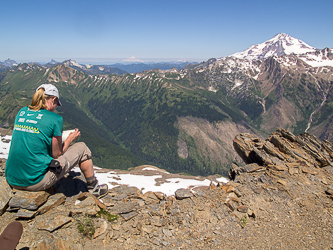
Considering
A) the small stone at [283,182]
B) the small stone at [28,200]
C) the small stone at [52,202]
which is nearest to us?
the small stone at [28,200]

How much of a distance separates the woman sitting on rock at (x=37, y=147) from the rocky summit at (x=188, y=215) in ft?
3.57

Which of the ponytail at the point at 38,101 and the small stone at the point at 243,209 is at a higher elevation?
the ponytail at the point at 38,101

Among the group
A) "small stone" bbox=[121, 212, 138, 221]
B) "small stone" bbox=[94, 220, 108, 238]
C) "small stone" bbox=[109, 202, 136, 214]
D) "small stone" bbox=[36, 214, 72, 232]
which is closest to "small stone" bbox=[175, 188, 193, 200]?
"small stone" bbox=[109, 202, 136, 214]

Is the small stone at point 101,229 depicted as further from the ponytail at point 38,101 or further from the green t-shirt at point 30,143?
the ponytail at point 38,101

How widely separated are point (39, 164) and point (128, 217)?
5302mm

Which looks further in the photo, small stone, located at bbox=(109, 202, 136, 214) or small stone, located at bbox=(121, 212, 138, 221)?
small stone, located at bbox=(109, 202, 136, 214)

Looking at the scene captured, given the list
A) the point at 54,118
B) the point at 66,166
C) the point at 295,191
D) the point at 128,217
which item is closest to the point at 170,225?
the point at 128,217

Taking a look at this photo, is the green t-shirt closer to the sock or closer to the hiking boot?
the sock

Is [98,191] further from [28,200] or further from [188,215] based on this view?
[188,215]

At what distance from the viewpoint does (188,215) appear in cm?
1163

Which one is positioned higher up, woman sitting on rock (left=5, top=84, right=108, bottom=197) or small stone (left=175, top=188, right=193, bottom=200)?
woman sitting on rock (left=5, top=84, right=108, bottom=197)

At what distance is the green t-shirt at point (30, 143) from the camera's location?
7.40 metres

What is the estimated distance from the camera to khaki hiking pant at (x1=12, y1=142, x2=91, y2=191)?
27.3ft

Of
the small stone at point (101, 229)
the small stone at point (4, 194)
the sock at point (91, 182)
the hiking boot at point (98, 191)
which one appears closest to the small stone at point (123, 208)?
the small stone at point (101, 229)
